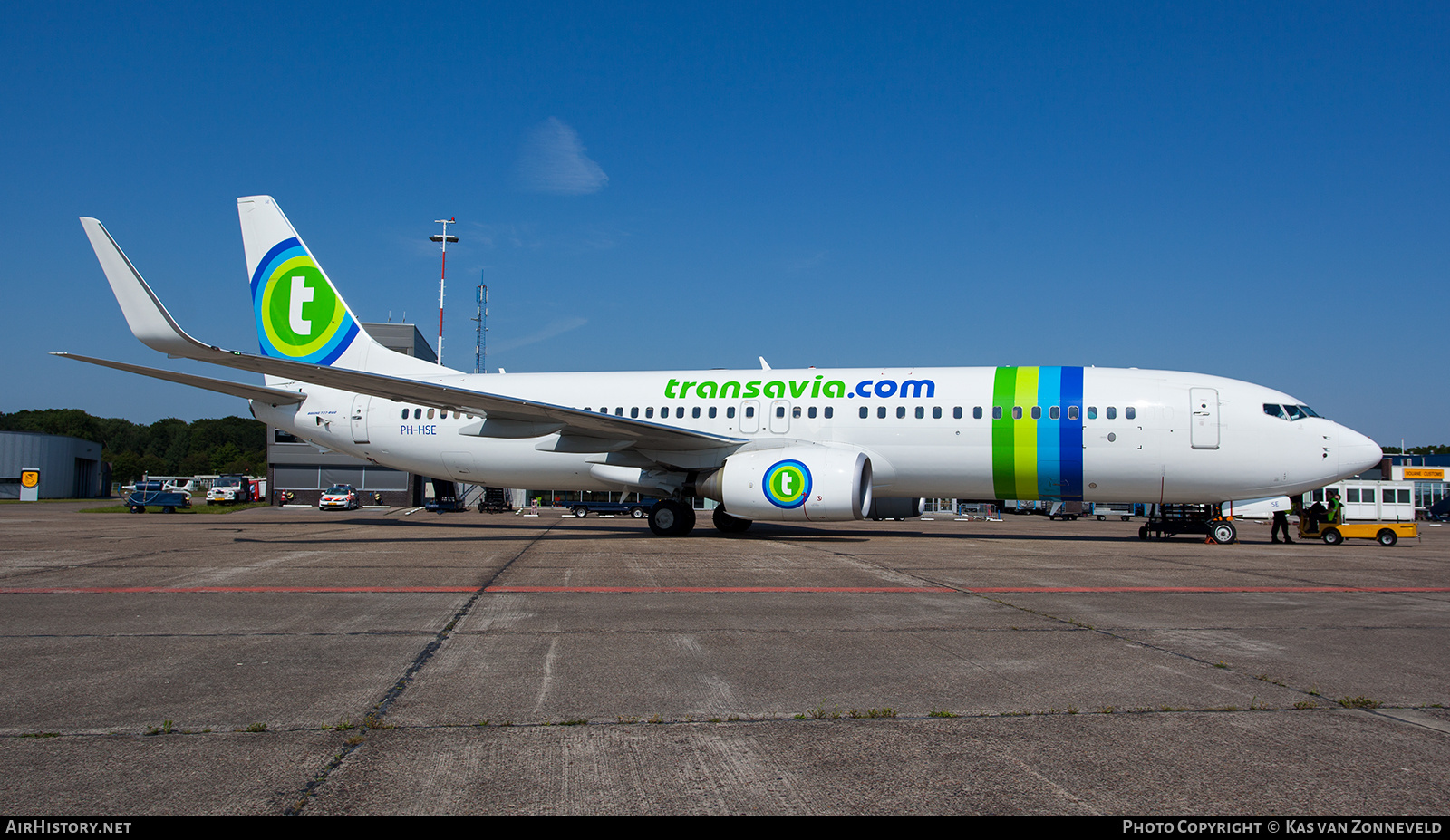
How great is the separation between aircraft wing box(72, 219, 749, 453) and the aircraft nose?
39.5 feet

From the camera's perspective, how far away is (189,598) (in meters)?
7.61

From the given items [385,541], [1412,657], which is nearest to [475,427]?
[385,541]

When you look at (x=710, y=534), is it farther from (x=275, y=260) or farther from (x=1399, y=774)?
(x=1399, y=774)

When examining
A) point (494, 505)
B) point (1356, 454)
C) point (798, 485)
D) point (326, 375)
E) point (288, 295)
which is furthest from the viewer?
point (494, 505)

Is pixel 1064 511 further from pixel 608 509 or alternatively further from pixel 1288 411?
pixel 1288 411

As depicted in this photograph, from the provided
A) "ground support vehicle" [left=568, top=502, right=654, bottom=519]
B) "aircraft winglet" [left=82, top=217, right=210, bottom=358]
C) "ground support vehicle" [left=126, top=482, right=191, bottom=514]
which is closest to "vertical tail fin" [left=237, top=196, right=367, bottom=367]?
"aircraft winglet" [left=82, top=217, right=210, bottom=358]

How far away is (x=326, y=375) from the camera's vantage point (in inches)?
563

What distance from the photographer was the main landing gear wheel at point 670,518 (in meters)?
17.5

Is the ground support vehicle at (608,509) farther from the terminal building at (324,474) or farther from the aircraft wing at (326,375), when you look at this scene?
the aircraft wing at (326,375)

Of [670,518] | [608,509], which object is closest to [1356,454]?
[670,518]

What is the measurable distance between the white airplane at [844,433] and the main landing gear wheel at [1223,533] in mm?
39

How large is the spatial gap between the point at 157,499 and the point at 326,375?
25347 mm

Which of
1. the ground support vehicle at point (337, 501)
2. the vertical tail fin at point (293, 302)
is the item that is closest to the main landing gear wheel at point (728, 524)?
the vertical tail fin at point (293, 302)

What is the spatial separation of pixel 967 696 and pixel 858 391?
43.2 feet
